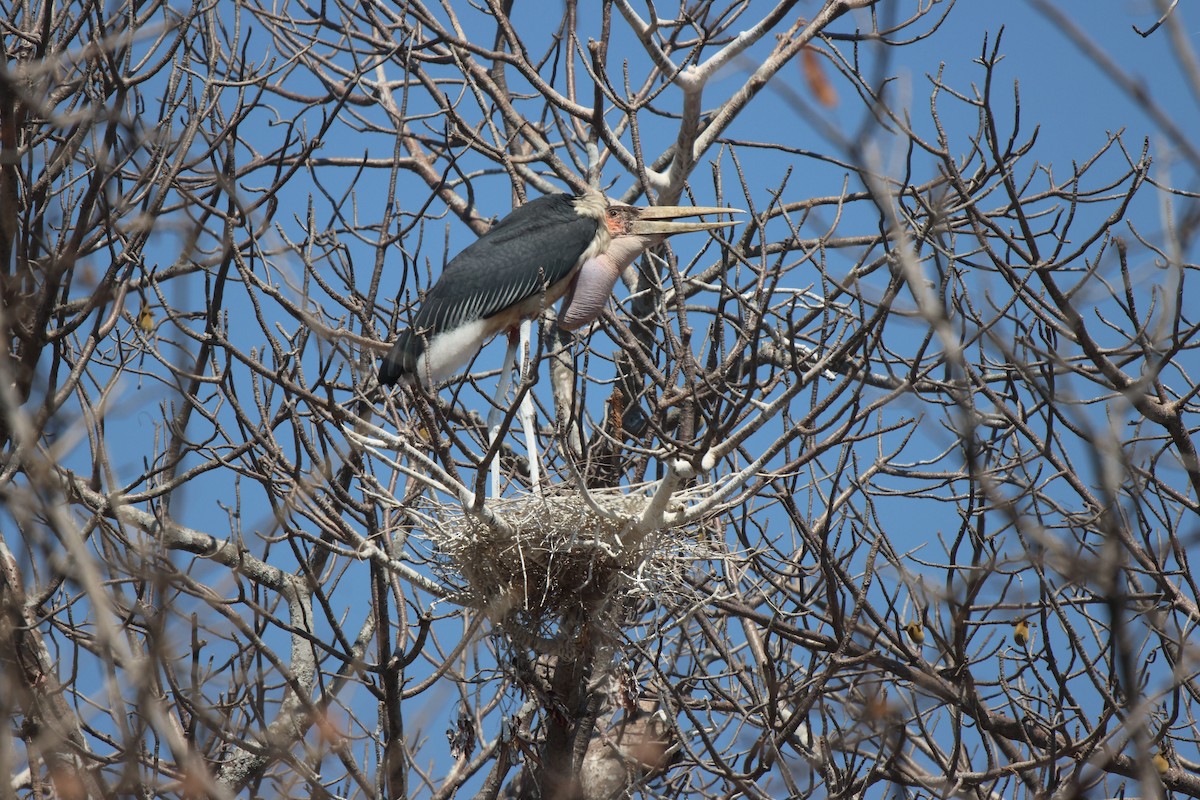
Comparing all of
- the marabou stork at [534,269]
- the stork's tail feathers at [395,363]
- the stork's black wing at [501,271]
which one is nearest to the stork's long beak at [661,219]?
the marabou stork at [534,269]

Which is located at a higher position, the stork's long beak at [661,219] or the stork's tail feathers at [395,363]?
the stork's long beak at [661,219]

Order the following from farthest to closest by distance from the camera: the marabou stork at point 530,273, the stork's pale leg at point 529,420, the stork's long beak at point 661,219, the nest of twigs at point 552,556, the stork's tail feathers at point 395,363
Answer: the stork's long beak at point 661,219 → the marabou stork at point 530,273 → the stork's pale leg at point 529,420 → the stork's tail feathers at point 395,363 → the nest of twigs at point 552,556

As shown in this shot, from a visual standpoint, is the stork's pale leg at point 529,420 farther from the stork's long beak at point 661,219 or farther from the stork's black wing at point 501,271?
the stork's long beak at point 661,219

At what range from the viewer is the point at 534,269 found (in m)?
5.57

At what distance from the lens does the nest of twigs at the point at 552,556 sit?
14.3ft

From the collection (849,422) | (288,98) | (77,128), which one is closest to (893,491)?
(849,422)

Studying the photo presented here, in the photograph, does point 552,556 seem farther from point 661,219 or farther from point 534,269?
point 661,219

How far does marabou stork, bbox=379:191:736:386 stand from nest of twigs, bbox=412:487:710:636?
3.70 ft

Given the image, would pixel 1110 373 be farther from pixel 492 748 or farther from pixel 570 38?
pixel 570 38

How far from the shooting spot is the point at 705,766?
4.02 meters

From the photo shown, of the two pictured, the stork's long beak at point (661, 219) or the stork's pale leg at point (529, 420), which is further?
the stork's long beak at point (661, 219)

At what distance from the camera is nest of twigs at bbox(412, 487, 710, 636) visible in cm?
436

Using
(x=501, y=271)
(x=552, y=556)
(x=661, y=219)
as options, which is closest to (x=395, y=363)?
(x=501, y=271)

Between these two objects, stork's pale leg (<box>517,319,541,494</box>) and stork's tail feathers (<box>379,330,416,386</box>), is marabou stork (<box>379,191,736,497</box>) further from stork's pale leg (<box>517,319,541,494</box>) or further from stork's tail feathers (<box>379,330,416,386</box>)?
stork's tail feathers (<box>379,330,416,386</box>)
